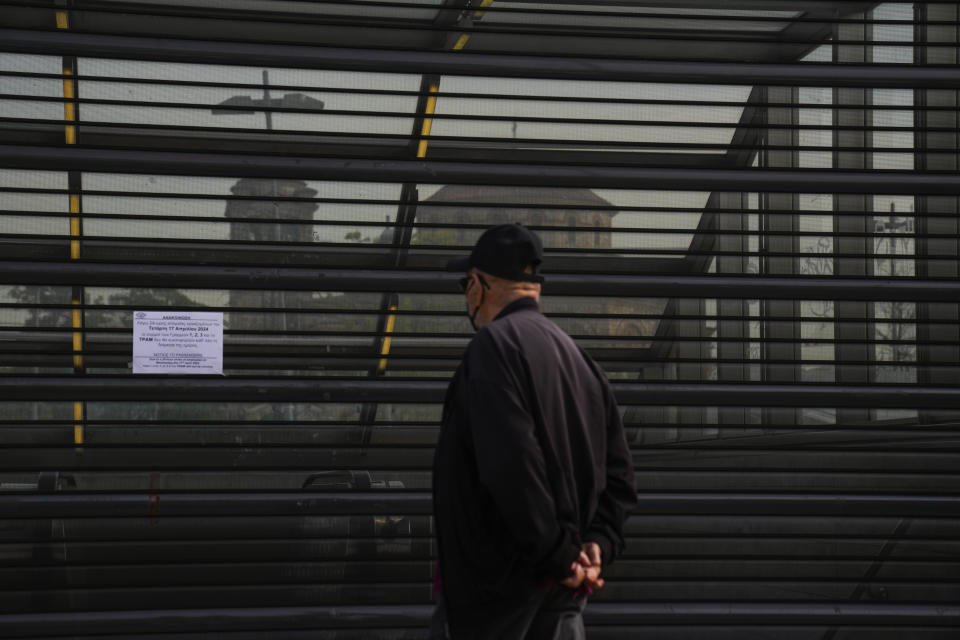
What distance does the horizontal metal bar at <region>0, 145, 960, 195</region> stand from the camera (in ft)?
15.6

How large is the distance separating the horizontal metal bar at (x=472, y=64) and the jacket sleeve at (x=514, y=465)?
2332 millimetres

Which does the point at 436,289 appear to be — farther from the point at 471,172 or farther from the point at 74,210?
the point at 74,210

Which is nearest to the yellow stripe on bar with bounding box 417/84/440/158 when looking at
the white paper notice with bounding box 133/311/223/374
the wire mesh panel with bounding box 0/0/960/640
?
the wire mesh panel with bounding box 0/0/960/640

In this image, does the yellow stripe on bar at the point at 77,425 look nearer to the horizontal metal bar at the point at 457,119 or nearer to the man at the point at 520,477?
the horizontal metal bar at the point at 457,119

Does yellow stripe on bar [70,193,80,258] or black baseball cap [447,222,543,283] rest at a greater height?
yellow stripe on bar [70,193,80,258]

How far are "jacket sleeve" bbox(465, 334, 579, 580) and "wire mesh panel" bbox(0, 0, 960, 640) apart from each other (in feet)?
6.27

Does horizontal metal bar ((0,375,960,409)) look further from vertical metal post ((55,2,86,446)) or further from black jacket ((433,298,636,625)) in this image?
black jacket ((433,298,636,625))

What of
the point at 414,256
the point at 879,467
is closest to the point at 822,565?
the point at 879,467

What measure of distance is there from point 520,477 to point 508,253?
77 centimetres

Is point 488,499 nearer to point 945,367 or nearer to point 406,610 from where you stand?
point 406,610

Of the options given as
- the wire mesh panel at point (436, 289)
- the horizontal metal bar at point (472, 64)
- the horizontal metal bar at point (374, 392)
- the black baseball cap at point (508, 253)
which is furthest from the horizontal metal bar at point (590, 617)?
the horizontal metal bar at point (472, 64)

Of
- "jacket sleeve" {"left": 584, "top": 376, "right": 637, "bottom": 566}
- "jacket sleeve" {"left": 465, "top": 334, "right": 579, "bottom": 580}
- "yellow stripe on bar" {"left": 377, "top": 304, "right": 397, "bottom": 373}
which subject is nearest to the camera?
"jacket sleeve" {"left": 465, "top": 334, "right": 579, "bottom": 580}

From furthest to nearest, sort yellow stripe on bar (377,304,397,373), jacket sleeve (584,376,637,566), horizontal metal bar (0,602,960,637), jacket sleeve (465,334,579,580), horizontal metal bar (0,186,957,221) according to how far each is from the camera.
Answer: yellow stripe on bar (377,304,397,373) → horizontal metal bar (0,186,957,221) → horizontal metal bar (0,602,960,637) → jacket sleeve (584,376,637,566) → jacket sleeve (465,334,579,580)

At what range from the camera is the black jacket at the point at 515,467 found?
3006mm
